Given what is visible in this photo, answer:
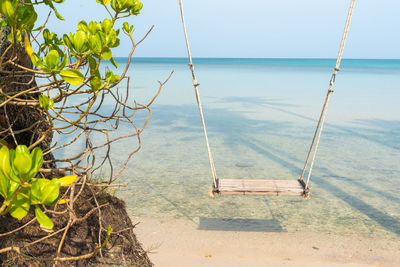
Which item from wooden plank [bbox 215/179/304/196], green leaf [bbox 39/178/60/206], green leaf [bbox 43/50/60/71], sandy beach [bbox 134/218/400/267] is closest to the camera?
green leaf [bbox 39/178/60/206]

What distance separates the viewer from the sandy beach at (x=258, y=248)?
3705 mm

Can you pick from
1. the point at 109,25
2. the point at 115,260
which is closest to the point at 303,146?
the point at 115,260

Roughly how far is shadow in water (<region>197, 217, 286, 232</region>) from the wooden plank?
120 centimetres

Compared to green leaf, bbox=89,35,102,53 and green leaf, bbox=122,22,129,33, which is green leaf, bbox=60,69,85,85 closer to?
green leaf, bbox=89,35,102,53

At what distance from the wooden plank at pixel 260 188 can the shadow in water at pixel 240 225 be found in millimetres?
1199

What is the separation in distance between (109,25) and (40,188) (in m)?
0.59

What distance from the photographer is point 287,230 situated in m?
4.48

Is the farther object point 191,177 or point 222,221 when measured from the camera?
point 191,177

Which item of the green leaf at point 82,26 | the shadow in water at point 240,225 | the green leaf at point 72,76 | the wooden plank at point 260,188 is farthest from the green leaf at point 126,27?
the shadow in water at point 240,225

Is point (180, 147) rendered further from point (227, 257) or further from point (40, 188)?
point (40, 188)

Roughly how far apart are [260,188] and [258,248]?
97 cm

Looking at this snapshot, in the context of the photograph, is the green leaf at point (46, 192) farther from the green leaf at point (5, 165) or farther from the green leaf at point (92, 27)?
the green leaf at point (92, 27)

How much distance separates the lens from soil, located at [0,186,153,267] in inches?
68.7

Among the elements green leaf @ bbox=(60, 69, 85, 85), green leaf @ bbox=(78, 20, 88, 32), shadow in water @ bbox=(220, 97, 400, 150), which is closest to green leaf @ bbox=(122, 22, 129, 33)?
green leaf @ bbox=(78, 20, 88, 32)
